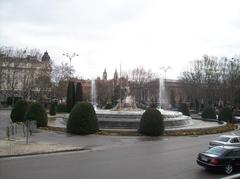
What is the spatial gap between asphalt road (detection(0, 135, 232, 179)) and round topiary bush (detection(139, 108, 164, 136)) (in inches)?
262

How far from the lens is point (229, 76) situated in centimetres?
8750

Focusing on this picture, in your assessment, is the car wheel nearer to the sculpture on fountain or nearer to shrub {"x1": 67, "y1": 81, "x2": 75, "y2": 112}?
the sculpture on fountain

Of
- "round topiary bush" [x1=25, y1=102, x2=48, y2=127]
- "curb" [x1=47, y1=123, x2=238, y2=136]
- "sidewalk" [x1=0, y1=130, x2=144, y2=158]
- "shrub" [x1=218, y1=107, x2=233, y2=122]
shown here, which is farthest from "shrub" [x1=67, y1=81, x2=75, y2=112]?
"sidewalk" [x1=0, y1=130, x2=144, y2=158]

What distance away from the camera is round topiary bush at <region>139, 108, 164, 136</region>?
3562 centimetres

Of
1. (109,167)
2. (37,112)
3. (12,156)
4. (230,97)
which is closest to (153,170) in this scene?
(109,167)

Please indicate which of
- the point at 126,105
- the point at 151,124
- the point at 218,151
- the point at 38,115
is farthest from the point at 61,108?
the point at 218,151

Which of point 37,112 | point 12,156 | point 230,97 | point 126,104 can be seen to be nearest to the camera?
point 12,156

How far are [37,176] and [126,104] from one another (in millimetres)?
31870

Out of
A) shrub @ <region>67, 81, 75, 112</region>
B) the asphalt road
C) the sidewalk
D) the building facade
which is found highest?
the building facade

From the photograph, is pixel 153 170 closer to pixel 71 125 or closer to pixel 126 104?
pixel 71 125

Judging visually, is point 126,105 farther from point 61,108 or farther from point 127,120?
point 61,108

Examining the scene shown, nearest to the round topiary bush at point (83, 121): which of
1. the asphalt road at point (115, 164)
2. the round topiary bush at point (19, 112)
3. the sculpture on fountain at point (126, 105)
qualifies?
the asphalt road at point (115, 164)

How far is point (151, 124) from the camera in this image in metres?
35.7

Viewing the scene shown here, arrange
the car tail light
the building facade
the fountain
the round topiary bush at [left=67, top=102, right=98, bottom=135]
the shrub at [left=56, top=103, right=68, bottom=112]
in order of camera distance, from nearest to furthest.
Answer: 1. the car tail light
2. the round topiary bush at [left=67, top=102, right=98, bottom=135]
3. the fountain
4. the shrub at [left=56, top=103, right=68, bottom=112]
5. the building facade
